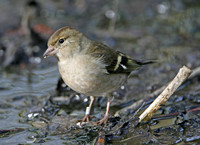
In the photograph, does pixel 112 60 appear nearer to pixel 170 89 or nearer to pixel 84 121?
pixel 84 121

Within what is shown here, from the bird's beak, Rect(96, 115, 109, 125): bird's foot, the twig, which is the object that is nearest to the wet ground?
Rect(96, 115, 109, 125): bird's foot

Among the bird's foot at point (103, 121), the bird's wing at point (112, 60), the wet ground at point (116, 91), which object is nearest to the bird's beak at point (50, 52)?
the bird's wing at point (112, 60)

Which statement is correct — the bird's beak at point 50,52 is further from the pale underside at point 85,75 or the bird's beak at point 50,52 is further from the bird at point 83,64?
the pale underside at point 85,75

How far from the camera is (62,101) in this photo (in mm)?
5793

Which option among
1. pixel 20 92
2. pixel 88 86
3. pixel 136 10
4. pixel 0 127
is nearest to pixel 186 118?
pixel 88 86

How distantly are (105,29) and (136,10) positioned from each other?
126 cm

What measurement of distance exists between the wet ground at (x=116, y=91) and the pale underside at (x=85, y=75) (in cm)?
50

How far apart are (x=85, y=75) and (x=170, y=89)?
1.19 meters

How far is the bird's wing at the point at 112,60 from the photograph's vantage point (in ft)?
16.8

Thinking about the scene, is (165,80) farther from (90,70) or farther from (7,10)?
(7,10)

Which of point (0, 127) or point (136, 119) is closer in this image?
point (136, 119)

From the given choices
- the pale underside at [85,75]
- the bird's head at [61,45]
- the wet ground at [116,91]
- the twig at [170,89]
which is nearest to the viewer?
the twig at [170,89]

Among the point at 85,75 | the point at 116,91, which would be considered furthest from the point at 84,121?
the point at 116,91

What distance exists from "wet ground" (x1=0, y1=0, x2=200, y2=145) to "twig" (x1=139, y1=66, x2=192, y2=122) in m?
0.22
